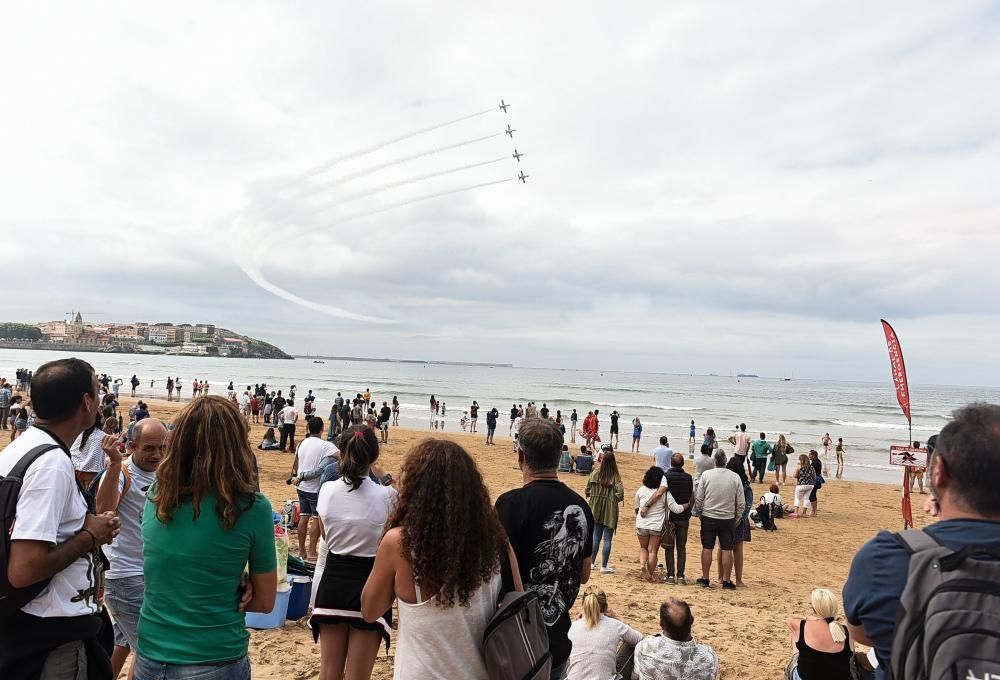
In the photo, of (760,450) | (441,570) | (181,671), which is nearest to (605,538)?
(441,570)

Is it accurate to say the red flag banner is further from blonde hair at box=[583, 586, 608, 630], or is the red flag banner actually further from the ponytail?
the ponytail

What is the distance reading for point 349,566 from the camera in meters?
3.36

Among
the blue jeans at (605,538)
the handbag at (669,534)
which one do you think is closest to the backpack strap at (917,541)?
the blue jeans at (605,538)

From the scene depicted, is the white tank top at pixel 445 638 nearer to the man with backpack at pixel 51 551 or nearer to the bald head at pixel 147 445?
the man with backpack at pixel 51 551

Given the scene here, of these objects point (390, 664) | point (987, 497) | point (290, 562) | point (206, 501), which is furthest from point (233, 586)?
point (290, 562)

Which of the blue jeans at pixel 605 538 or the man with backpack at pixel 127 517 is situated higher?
the man with backpack at pixel 127 517

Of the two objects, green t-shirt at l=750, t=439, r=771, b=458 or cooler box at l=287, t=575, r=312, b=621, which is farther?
green t-shirt at l=750, t=439, r=771, b=458

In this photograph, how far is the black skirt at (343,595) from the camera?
10.7 feet

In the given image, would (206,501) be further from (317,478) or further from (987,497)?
(317,478)

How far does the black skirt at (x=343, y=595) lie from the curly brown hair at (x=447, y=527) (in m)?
1.30

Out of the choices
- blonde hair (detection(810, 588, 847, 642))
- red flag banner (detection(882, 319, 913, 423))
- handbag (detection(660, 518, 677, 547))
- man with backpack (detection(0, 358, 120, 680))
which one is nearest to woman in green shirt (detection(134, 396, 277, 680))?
man with backpack (detection(0, 358, 120, 680))

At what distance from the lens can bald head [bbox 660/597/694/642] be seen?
394 cm

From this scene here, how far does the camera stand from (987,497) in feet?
5.39

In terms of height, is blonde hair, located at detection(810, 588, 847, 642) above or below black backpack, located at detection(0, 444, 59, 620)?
below
